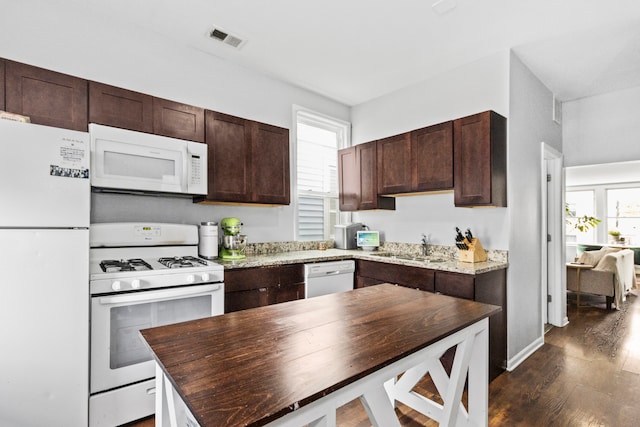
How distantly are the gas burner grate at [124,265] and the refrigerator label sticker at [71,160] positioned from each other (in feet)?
1.97

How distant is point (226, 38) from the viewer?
2.81 m

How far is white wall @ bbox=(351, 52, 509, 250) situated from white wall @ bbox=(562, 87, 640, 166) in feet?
6.32

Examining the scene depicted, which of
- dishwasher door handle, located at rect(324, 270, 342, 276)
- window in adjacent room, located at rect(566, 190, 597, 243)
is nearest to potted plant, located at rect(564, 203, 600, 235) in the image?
window in adjacent room, located at rect(566, 190, 597, 243)

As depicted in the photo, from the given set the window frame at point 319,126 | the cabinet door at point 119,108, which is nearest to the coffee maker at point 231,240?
the window frame at point 319,126

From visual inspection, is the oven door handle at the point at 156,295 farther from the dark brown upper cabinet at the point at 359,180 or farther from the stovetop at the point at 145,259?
the dark brown upper cabinet at the point at 359,180

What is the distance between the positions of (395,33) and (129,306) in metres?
2.86

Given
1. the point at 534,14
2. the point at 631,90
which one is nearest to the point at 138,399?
the point at 534,14

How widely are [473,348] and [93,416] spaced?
2.17m

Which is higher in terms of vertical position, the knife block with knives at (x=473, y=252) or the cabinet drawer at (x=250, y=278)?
the knife block with knives at (x=473, y=252)

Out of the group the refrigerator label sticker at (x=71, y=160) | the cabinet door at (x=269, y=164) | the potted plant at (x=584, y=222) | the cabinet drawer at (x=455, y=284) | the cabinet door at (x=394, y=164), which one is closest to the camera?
the refrigerator label sticker at (x=71, y=160)

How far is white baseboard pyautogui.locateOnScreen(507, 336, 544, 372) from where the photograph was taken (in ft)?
9.09

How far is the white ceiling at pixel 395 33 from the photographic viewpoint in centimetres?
237

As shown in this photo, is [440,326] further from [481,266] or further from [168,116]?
[168,116]

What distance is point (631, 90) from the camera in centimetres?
372
